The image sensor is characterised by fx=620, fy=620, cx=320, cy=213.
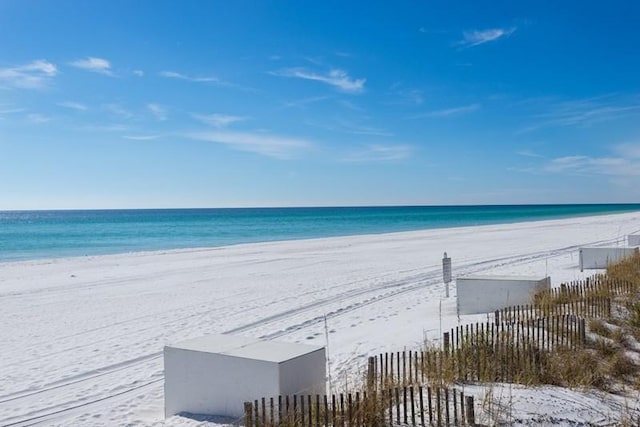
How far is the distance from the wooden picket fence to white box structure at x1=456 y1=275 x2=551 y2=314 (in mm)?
6688

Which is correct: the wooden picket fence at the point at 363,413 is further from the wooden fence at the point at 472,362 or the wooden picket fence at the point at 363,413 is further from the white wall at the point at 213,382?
the wooden fence at the point at 472,362

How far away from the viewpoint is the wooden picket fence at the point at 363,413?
→ 570 cm

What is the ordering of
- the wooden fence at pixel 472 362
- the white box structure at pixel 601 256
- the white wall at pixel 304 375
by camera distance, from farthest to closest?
the white box structure at pixel 601 256 → the wooden fence at pixel 472 362 → the white wall at pixel 304 375

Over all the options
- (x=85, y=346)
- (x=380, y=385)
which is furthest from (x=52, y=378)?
(x=380, y=385)

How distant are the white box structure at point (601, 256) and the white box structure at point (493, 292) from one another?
24.0 feet

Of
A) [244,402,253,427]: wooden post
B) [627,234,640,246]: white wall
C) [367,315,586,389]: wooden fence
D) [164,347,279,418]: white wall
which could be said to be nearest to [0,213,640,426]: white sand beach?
[164,347,279,418]: white wall

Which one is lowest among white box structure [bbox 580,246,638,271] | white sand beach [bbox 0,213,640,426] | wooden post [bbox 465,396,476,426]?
white sand beach [bbox 0,213,640,426]

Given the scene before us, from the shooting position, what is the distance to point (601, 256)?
1947 cm

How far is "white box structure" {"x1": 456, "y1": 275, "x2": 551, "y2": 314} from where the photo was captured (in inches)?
491

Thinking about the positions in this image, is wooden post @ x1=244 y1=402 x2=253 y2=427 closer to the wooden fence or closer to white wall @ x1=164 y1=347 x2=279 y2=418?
white wall @ x1=164 y1=347 x2=279 y2=418

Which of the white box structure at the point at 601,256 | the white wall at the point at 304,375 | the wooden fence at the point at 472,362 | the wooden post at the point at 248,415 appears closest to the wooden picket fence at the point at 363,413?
the wooden post at the point at 248,415

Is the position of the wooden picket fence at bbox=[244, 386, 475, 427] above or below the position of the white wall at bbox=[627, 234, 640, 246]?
below

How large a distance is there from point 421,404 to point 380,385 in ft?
3.27

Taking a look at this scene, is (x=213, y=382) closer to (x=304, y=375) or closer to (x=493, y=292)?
(x=304, y=375)
